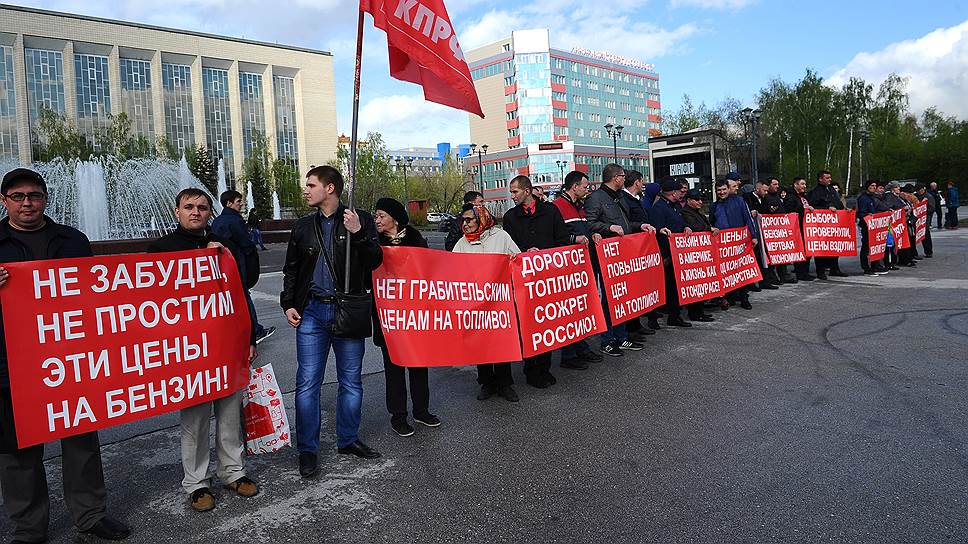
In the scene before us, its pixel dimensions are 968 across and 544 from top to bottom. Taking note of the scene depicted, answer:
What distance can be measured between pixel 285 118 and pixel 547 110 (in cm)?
4368

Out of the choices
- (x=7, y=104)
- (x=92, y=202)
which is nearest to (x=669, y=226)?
(x=92, y=202)

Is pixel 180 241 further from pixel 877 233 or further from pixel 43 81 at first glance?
pixel 43 81

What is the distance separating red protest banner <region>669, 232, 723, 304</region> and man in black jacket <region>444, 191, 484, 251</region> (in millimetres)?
3217

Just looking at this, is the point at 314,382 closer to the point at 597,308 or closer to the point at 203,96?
the point at 597,308

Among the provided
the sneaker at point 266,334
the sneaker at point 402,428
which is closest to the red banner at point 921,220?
the sneaker at point 266,334

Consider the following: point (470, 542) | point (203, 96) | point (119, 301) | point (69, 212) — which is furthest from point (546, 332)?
point (203, 96)

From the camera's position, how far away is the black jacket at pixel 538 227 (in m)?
6.82

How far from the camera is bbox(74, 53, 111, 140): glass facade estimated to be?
7719cm

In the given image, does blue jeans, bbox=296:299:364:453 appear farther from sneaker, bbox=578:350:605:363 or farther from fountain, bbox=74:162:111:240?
fountain, bbox=74:162:111:240

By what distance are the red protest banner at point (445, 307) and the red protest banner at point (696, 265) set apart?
3501mm

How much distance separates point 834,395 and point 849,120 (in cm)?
6906

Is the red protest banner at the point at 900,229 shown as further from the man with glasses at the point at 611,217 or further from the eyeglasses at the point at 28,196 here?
the eyeglasses at the point at 28,196

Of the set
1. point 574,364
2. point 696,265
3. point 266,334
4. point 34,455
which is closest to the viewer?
point 34,455

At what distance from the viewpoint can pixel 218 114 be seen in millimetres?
89438
